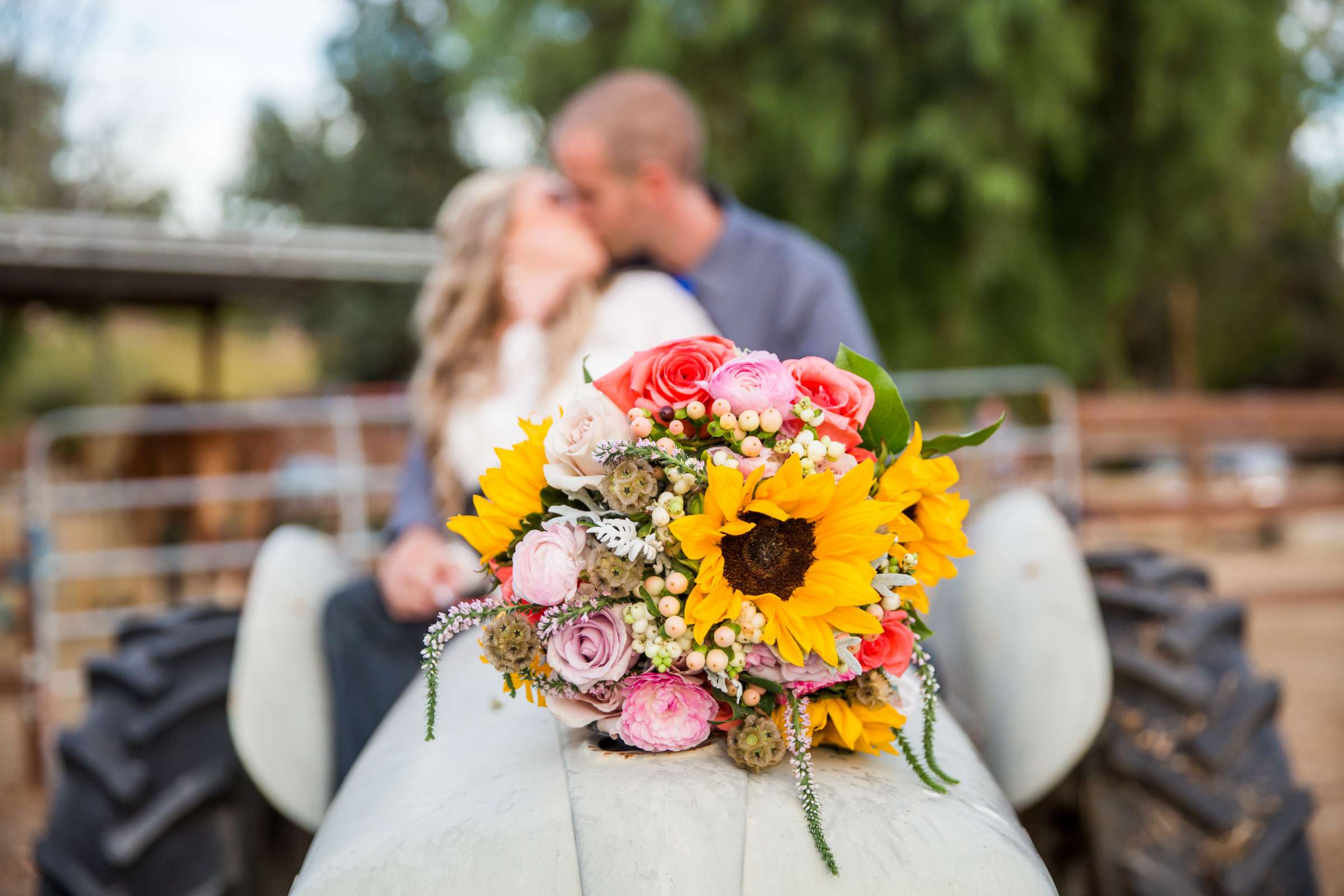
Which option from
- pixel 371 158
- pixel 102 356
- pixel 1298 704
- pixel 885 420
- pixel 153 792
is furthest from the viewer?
pixel 371 158

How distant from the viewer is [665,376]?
1.18 metres

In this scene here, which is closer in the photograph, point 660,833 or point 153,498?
point 660,833

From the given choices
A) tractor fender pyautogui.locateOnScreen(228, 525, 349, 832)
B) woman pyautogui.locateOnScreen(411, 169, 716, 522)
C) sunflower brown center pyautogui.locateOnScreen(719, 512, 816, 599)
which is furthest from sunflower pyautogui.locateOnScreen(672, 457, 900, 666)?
woman pyautogui.locateOnScreen(411, 169, 716, 522)

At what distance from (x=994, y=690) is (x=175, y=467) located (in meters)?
7.21

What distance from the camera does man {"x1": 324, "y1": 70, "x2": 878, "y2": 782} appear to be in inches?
98.2

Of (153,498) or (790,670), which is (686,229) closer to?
(790,670)

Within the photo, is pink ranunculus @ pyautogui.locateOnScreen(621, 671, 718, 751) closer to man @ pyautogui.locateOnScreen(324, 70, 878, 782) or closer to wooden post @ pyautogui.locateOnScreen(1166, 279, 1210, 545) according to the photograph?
man @ pyautogui.locateOnScreen(324, 70, 878, 782)

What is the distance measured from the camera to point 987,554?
2.05 m

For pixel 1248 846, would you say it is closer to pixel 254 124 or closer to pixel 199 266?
pixel 199 266

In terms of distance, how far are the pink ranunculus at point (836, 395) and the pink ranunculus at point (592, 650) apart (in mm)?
304

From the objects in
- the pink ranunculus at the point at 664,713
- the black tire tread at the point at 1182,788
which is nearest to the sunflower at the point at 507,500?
the pink ranunculus at the point at 664,713

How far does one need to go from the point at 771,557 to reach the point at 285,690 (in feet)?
3.71

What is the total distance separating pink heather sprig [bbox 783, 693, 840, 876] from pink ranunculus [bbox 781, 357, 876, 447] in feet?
0.99

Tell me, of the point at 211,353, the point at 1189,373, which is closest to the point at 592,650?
the point at 211,353
